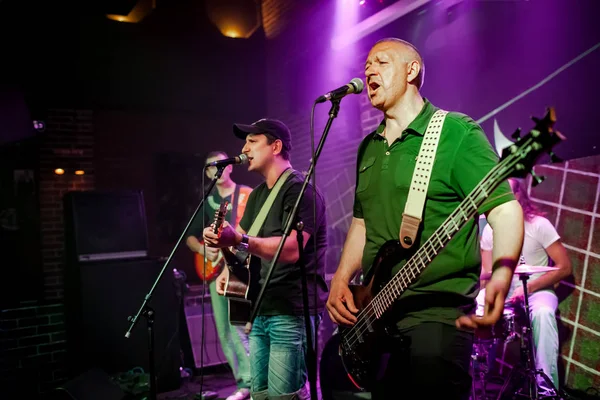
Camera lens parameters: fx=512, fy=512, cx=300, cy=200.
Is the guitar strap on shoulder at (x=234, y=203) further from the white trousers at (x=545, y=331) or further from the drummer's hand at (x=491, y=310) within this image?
the drummer's hand at (x=491, y=310)

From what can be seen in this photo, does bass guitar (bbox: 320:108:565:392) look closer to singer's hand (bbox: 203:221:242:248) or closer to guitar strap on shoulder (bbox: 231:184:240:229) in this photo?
singer's hand (bbox: 203:221:242:248)

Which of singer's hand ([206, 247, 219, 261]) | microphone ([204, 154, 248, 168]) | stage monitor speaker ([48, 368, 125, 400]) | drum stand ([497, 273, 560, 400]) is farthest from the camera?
singer's hand ([206, 247, 219, 261])

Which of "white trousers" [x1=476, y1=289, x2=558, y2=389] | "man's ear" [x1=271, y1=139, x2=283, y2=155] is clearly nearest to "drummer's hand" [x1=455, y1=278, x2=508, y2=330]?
"man's ear" [x1=271, y1=139, x2=283, y2=155]

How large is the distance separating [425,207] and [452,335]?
475 mm

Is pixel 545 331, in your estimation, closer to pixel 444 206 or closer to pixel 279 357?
pixel 279 357

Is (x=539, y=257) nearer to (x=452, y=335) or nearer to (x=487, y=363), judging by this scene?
(x=487, y=363)

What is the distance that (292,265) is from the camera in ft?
10.0

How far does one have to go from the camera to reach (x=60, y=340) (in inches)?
246

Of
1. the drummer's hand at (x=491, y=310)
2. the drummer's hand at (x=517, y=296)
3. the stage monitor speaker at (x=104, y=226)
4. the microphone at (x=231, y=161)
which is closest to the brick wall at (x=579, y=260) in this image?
the drummer's hand at (x=517, y=296)

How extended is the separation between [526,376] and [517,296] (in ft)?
2.30

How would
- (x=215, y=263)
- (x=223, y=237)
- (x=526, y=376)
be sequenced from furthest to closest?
(x=215, y=263), (x=526, y=376), (x=223, y=237)

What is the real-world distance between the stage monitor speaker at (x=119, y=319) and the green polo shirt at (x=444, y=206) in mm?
3803

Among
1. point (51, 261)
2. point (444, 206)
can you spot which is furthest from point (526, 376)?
point (51, 261)

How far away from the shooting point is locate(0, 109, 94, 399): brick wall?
5945 millimetres
